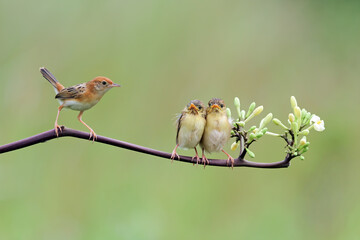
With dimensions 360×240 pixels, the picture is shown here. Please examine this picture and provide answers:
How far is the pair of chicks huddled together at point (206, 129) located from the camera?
2.91 meters

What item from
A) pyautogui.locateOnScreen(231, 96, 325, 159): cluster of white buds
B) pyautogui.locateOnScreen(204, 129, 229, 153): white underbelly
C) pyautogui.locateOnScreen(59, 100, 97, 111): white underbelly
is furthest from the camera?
pyautogui.locateOnScreen(204, 129, 229, 153): white underbelly

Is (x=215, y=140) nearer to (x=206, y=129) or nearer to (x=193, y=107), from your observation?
(x=206, y=129)

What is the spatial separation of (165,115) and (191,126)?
282cm

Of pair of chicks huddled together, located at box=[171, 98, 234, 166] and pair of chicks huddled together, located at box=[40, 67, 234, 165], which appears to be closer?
pair of chicks huddled together, located at box=[40, 67, 234, 165]

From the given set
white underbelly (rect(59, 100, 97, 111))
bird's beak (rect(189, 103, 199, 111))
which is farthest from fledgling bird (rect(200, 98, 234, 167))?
white underbelly (rect(59, 100, 97, 111))

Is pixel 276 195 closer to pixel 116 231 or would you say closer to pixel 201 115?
pixel 116 231

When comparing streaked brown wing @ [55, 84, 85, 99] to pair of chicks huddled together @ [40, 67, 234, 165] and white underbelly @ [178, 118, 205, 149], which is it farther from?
white underbelly @ [178, 118, 205, 149]

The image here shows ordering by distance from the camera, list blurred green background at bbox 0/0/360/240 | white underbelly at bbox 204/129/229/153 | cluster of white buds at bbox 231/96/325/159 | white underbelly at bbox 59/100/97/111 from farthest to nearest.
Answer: blurred green background at bbox 0/0/360/240 → white underbelly at bbox 204/129/229/153 → white underbelly at bbox 59/100/97/111 → cluster of white buds at bbox 231/96/325/159

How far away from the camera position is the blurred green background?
15.9ft

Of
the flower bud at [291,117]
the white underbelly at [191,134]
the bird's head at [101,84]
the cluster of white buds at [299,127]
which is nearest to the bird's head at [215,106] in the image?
the white underbelly at [191,134]

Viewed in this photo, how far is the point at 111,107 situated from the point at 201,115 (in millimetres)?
2512

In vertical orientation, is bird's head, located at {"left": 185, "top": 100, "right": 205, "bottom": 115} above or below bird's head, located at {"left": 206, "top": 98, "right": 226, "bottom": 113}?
below

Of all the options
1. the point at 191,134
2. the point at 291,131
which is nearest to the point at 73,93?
the point at 191,134

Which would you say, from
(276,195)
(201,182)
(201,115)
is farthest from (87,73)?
(201,115)
